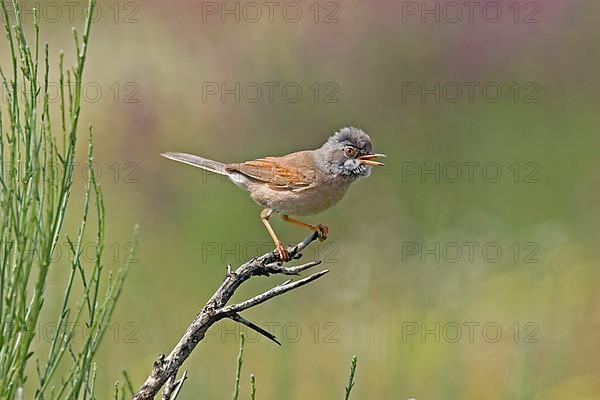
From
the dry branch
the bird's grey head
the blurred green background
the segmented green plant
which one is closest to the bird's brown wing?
the bird's grey head

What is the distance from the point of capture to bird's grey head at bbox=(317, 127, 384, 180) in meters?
4.98

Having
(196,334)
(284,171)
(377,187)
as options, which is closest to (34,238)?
(196,334)

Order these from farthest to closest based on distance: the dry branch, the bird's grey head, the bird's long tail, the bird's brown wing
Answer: the bird's long tail < the bird's brown wing < the bird's grey head < the dry branch

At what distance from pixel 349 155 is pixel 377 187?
3.25 m

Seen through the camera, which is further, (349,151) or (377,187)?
(377,187)

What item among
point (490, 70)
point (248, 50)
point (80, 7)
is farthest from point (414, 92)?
point (80, 7)

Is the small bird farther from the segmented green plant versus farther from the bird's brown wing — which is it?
the segmented green plant

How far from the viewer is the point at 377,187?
325 inches

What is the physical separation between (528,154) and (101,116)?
153 inches

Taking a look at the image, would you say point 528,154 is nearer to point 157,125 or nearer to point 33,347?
point 157,125

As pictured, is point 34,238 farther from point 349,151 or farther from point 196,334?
point 349,151

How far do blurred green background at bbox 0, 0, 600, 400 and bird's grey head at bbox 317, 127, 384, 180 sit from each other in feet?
3.46

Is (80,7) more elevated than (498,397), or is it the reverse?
(80,7)

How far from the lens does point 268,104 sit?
9.30m
